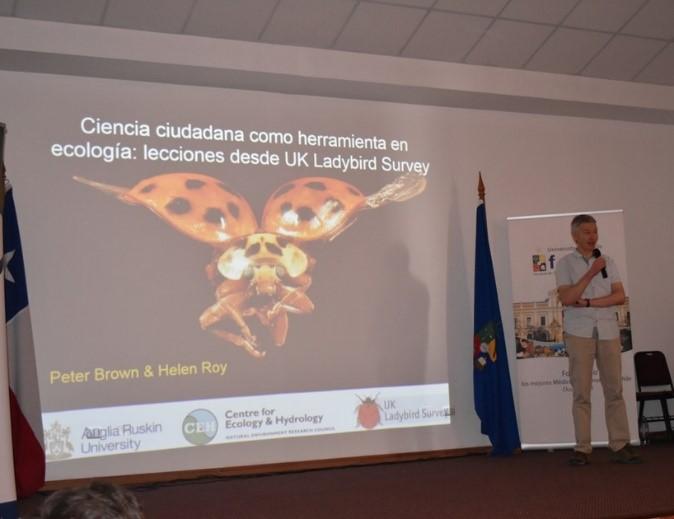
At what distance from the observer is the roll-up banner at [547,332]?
→ 6.00 meters

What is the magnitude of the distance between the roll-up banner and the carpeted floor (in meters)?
0.34

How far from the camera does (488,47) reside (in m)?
6.05

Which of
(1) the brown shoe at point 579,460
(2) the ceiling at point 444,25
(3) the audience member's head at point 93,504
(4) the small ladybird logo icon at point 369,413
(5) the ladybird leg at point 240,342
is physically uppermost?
(2) the ceiling at point 444,25

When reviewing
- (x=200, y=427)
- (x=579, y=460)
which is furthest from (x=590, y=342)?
(x=200, y=427)

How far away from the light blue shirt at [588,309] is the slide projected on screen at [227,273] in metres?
1.20

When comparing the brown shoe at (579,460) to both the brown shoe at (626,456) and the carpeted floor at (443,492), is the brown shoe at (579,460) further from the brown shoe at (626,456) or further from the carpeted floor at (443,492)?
the brown shoe at (626,456)

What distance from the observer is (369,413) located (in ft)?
19.1

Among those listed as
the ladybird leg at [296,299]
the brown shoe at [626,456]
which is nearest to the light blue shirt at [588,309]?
the brown shoe at [626,456]

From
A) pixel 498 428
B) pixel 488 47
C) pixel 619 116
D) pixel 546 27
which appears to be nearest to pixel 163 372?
pixel 498 428

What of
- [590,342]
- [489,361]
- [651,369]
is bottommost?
[651,369]

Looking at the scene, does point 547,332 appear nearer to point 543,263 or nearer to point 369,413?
point 543,263

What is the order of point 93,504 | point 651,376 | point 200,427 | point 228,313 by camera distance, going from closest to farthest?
point 93,504
point 200,427
point 228,313
point 651,376

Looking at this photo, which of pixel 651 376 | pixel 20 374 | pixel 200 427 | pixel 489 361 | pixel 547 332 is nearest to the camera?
pixel 20 374

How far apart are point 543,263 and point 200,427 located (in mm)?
2901
